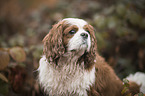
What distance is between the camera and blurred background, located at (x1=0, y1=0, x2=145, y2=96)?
12.2 ft

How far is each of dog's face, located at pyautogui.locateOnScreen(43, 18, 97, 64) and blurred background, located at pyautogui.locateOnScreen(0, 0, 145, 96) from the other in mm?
860

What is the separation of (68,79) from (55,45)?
0.72m

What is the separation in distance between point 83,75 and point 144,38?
3.54 meters

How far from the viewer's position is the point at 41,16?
807 cm

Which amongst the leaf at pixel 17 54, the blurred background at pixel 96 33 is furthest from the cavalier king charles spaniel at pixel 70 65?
the leaf at pixel 17 54

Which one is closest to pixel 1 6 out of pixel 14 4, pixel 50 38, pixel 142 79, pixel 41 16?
pixel 14 4

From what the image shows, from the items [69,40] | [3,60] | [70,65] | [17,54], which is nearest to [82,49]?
[69,40]

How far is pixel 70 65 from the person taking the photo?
2.67 metres

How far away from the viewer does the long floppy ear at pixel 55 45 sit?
2632mm

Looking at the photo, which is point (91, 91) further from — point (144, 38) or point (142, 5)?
point (142, 5)

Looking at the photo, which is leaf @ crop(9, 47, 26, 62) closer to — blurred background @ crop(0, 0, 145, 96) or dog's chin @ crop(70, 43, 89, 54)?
blurred background @ crop(0, 0, 145, 96)

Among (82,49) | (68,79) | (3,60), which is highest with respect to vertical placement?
(82,49)

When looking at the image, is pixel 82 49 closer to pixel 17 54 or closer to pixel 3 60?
pixel 17 54

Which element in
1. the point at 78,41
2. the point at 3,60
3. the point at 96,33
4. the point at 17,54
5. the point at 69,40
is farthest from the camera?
the point at 96,33
